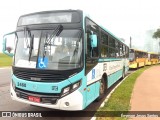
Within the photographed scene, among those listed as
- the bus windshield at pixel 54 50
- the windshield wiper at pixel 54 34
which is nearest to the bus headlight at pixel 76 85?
the bus windshield at pixel 54 50

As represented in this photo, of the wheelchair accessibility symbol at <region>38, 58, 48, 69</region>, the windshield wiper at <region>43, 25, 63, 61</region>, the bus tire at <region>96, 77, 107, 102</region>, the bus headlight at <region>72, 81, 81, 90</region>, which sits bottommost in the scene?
the bus tire at <region>96, 77, 107, 102</region>

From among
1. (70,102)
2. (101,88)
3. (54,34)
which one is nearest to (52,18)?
(54,34)

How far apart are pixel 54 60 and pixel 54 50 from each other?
0.87 feet

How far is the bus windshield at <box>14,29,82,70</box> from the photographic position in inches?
238

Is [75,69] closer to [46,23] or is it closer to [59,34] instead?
[59,34]

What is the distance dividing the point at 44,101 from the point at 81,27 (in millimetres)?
2142

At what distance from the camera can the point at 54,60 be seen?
19.9 ft

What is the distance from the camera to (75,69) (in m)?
5.99

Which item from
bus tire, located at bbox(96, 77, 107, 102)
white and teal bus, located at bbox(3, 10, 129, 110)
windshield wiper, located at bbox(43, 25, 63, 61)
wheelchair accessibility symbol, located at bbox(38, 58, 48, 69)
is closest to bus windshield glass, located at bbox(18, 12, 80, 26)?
white and teal bus, located at bbox(3, 10, 129, 110)

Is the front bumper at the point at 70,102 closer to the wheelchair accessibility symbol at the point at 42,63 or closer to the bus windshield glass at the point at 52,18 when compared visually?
the wheelchair accessibility symbol at the point at 42,63

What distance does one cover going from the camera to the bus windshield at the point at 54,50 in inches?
238

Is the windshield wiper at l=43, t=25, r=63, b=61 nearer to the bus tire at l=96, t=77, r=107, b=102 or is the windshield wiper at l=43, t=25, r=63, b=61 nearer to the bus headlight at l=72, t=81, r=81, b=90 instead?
the bus headlight at l=72, t=81, r=81, b=90

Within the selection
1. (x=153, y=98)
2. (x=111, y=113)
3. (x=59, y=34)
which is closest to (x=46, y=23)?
(x=59, y=34)

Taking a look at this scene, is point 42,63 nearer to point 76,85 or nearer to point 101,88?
point 76,85
